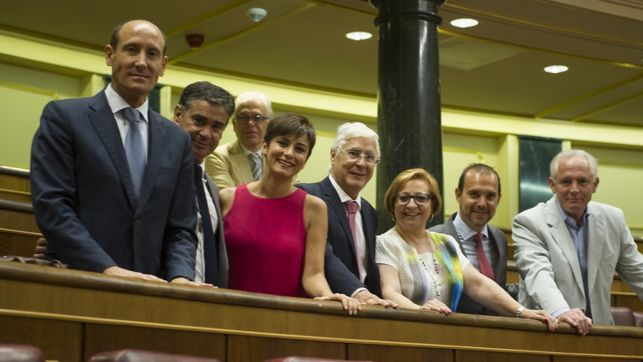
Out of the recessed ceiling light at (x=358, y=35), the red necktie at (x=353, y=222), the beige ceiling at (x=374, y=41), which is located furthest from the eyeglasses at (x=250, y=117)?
the recessed ceiling light at (x=358, y=35)

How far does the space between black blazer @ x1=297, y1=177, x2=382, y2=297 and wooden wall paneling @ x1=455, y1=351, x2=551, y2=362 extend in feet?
1.08

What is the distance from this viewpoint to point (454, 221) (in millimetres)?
3713

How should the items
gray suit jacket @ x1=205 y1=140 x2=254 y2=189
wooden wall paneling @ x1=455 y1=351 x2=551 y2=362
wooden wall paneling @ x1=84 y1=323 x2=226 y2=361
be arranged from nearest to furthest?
wooden wall paneling @ x1=84 y1=323 x2=226 y2=361 < wooden wall paneling @ x1=455 y1=351 x2=551 y2=362 < gray suit jacket @ x1=205 y1=140 x2=254 y2=189

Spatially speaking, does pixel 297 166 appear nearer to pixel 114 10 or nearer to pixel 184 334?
pixel 184 334

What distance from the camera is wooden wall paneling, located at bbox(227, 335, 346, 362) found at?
2389 millimetres

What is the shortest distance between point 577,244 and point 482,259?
33 cm

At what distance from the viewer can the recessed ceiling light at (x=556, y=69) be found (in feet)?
24.8

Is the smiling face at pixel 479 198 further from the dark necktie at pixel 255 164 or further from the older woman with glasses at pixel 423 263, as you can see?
the dark necktie at pixel 255 164

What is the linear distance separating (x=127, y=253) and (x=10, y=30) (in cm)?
471

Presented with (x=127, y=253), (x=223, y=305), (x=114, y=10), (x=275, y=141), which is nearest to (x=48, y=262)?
(x=127, y=253)

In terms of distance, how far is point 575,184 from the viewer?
3.51m

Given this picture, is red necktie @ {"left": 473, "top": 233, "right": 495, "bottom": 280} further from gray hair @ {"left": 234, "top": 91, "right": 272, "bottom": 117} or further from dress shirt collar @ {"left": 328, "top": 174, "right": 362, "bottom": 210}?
gray hair @ {"left": 234, "top": 91, "right": 272, "bottom": 117}

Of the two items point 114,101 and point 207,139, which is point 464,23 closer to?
point 207,139

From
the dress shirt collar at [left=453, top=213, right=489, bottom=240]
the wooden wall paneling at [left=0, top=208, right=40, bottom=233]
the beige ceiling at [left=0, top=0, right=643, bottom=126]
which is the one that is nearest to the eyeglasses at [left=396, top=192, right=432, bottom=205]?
the dress shirt collar at [left=453, top=213, right=489, bottom=240]
